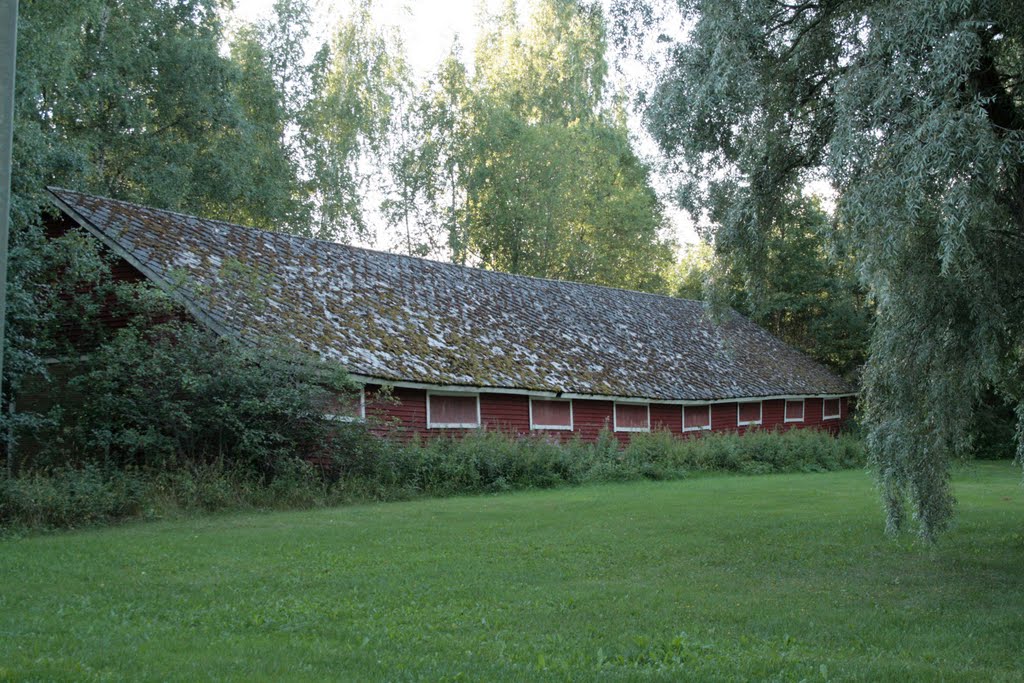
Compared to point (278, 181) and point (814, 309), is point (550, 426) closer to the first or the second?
point (278, 181)

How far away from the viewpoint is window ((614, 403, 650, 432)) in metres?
29.3

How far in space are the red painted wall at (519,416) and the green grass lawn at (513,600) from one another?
655 cm

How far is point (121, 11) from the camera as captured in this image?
31.7 metres

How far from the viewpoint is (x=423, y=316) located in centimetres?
2598

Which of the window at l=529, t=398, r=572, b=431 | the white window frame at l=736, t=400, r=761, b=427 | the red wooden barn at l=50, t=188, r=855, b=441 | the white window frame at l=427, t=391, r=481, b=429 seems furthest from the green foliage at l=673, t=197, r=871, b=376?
the white window frame at l=427, t=391, r=481, b=429

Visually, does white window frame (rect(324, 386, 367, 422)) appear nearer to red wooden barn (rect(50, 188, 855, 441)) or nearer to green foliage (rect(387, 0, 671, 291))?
red wooden barn (rect(50, 188, 855, 441))

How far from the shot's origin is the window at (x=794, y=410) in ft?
128

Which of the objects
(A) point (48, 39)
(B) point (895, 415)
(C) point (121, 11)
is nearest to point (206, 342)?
(A) point (48, 39)

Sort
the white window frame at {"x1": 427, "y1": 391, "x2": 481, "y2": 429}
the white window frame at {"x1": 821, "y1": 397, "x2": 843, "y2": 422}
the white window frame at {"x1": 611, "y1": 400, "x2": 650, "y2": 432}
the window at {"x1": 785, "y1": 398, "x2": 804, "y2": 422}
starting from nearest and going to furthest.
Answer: the white window frame at {"x1": 427, "y1": 391, "x2": 481, "y2": 429}, the white window frame at {"x1": 611, "y1": 400, "x2": 650, "y2": 432}, the window at {"x1": 785, "y1": 398, "x2": 804, "y2": 422}, the white window frame at {"x1": 821, "y1": 397, "x2": 843, "y2": 422}

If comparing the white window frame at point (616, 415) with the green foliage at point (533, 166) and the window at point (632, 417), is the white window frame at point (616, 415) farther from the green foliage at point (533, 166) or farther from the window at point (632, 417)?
the green foliage at point (533, 166)

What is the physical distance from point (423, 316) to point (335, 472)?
7475mm

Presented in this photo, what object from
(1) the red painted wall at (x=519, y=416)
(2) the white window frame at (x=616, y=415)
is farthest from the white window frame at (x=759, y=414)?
(2) the white window frame at (x=616, y=415)

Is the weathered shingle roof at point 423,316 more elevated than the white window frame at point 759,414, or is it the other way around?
the weathered shingle roof at point 423,316

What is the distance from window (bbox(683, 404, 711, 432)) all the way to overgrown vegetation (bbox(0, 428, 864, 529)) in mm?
3349
